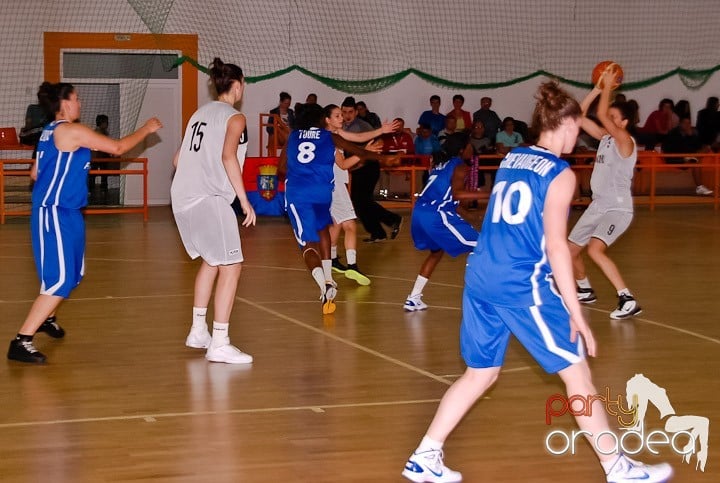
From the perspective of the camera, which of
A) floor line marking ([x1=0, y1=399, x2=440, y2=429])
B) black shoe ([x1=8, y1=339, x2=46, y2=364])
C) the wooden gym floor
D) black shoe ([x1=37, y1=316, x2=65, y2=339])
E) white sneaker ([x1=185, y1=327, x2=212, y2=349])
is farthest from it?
black shoe ([x1=37, y1=316, x2=65, y2=339])

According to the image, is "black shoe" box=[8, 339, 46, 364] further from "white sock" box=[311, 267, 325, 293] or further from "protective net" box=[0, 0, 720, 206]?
"protective net" box=[0, 0, 720, 206]

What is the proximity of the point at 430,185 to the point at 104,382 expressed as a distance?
144 inches

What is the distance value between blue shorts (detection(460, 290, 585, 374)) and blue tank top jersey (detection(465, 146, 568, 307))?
49 mm

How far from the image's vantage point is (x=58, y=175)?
7.70 meters

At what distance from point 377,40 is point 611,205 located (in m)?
13.7

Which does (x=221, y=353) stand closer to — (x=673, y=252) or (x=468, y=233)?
(x=468, y=233)

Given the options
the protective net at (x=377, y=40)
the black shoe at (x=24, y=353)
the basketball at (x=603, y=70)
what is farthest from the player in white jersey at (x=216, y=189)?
the protective net at (x=377, y=40)

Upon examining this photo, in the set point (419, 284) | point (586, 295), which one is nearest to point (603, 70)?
point (586, 295)

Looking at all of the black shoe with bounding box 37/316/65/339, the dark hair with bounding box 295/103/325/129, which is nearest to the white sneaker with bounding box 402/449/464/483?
the black shoe with bounding box 37/316/65/339

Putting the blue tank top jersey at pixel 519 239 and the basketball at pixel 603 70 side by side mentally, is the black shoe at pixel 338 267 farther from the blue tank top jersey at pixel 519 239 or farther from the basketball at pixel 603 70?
the blue tank top jersey at pixel 519 239

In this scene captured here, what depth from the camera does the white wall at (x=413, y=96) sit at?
22.6 meters

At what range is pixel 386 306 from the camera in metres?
10.4

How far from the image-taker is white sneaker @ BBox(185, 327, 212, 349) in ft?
27.2

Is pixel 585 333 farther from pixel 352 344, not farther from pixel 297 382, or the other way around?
pixel 352 344
